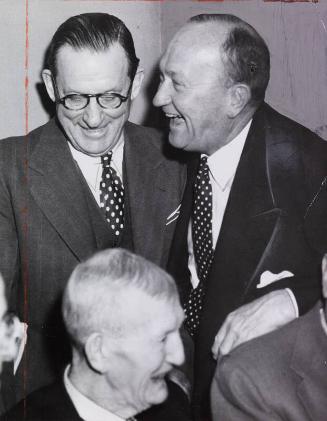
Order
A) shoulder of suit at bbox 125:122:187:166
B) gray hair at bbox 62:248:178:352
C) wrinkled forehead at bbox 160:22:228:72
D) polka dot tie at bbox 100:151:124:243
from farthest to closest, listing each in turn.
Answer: shoulder of suit at bbox 125:122:187:166
polka dot tie at bbox 100:151:124:243
wrinkled forehead at bbox 160:22:228:72
gray hair at bbox 62:248:178:352

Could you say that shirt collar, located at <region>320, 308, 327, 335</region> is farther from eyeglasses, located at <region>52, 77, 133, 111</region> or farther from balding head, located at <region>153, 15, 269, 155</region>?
eyeglasses, located at <region>52, 77, 133, 111</region>

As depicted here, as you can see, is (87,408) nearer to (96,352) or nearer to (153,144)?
(96,352)

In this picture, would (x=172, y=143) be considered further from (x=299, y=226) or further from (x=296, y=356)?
(x=296, y=356)

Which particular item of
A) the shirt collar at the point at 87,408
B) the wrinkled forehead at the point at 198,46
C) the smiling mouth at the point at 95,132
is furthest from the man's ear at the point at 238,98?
the shirt collar at the point at 87,408

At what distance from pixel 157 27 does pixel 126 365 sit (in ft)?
4.81

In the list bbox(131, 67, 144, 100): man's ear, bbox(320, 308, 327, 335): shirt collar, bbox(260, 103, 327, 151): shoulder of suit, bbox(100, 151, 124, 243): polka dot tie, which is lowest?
bbox(320, 308, 327, 335): shirt collar

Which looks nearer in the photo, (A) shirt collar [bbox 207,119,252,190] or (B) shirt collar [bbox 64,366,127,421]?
(B) shirt collar [bbox 64,366,127,421]

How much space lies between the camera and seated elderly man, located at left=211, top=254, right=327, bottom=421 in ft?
4.66

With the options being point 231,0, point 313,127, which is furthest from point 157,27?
point 313,127

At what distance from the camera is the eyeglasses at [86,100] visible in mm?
1682

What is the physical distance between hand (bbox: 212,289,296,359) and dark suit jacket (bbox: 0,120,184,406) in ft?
1.04

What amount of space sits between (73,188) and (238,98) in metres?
0.58

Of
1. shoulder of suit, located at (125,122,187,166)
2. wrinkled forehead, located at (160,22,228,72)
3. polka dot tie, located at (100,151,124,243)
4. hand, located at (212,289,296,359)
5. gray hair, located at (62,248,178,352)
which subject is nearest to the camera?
gray hair, located at (62,248,178,352)

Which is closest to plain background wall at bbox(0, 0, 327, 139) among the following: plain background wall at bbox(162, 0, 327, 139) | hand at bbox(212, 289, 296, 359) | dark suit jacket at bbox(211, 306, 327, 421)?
plain background wall at bbox(162, 0, 327, 139)
